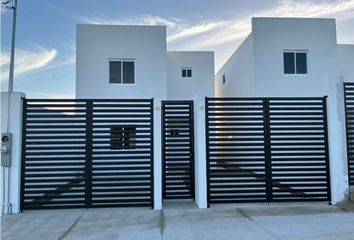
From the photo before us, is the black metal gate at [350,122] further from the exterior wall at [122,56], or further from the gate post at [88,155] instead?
the exterior wall at [122,56]

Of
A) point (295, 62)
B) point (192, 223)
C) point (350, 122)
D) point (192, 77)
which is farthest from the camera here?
point (192, 77)

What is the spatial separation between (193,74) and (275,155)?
1097 centimetres

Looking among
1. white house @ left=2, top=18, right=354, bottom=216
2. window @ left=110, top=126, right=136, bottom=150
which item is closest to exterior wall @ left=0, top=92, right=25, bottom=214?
white house @ left=2, top=18, right=354, bottom=216

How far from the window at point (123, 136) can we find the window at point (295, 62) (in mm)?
8812

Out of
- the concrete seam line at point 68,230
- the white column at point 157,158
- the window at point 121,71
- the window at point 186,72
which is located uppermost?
the window at point 186,72

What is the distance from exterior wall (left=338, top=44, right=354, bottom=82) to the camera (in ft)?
52.2

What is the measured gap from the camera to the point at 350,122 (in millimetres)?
7875

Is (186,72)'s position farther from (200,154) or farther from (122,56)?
(200,154)

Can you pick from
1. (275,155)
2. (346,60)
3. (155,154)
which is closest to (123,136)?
(155,154)

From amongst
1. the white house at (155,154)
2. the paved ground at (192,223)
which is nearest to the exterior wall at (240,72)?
the white house at (155,154)

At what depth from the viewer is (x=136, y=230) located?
5.66 meters

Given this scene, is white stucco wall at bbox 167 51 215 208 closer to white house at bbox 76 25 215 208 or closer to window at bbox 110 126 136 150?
white house at bbox 76 25 215 208

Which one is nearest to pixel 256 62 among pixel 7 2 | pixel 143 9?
pixel 143 9

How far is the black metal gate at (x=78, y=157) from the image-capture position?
23.8ft
